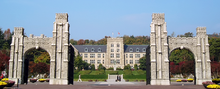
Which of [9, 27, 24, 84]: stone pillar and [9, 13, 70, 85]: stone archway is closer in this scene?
[9, 13, 70, 85]: stone archway

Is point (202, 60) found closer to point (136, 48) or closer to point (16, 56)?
point (16, 56)

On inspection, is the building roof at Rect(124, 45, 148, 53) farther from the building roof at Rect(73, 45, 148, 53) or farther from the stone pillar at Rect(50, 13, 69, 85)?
the stone pillar at Rect(50, 13, 69, 85)

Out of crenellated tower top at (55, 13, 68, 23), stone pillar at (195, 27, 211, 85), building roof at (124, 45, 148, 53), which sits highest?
crenellated tower top at (55, 13, 68, 23)

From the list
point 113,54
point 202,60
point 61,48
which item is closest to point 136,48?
point 113,54

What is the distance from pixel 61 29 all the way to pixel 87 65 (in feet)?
215

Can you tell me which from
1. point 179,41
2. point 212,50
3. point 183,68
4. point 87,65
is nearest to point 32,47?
point 179,41

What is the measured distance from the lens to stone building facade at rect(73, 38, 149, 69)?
4154 inches

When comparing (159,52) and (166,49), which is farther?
(166,49)

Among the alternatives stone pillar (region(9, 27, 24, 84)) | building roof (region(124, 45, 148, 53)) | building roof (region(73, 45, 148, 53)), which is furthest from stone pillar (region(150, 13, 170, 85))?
building roof (region(73, 45, 148, 53))

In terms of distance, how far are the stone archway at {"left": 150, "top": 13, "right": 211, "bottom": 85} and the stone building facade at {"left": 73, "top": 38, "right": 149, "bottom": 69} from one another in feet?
231

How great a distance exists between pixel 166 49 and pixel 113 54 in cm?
7238

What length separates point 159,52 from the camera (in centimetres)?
3397

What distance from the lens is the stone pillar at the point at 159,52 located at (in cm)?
3375

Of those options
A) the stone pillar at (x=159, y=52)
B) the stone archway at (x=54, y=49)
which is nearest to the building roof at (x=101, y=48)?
the stone archway at (x=54, y=49)
